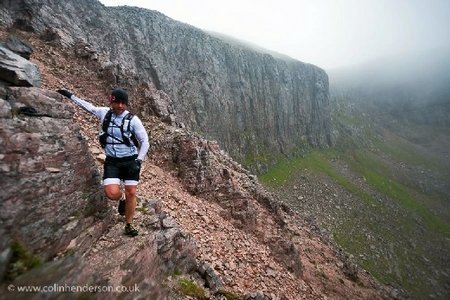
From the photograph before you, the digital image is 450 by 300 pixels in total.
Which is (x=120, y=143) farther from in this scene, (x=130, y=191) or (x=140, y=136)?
(x=130, y=191)

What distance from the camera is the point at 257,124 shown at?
10369 centimetres

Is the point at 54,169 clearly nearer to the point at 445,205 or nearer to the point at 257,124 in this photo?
the point at 257,124

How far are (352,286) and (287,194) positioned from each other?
6553 cm

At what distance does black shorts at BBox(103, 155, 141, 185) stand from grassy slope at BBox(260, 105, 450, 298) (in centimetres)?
7203

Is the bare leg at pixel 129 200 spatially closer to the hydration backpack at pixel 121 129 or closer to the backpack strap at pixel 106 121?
the hydration backpack at pixel 121 129

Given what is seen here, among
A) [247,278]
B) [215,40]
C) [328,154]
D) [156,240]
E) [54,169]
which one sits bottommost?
[328,154]

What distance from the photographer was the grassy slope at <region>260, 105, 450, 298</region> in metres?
76.9

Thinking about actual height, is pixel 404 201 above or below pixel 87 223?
below

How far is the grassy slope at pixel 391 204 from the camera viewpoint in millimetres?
76938

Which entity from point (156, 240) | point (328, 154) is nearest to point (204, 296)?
point (156, 240)

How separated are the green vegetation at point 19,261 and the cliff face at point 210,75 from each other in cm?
1794

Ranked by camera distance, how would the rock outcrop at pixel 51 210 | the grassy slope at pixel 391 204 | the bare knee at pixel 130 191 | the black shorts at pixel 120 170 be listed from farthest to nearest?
the grassy slope at pixel 391 204 < the bare knee at pixel 130 191 < the black shorts at pixel 120 170 < the rock outcrop at pixel 51 210

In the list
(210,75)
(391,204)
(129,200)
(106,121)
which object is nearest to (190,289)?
(129,200)

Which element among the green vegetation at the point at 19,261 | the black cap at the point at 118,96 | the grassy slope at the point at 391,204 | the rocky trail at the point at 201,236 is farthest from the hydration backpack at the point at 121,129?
the grassy slope at the point at 391,204
